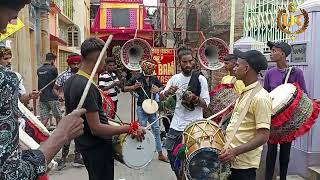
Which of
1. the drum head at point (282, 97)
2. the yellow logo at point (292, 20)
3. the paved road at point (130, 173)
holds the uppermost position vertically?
the yellow logo at point (292, 20)

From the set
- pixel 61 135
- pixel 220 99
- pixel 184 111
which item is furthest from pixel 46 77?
pixel 61 135

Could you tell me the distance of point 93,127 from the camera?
3211 millimetres

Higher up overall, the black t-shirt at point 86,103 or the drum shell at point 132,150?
the black t-shirt at point 86,103

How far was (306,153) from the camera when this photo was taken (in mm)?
5266

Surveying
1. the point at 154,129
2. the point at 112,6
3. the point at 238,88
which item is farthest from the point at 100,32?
the point at 238,88

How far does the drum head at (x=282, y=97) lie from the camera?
3809 mm

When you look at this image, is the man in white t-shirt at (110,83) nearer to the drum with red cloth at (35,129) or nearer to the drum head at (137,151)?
the drum head at (137,151)

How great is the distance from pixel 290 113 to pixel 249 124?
2.83ft

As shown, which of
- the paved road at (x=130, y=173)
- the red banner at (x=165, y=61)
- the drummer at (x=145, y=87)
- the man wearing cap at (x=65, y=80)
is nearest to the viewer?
the paved road at (x=130, y=173)

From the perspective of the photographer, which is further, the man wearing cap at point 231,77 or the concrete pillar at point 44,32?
the concrete pillar at point 44,32

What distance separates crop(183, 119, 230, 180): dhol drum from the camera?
10.3ft

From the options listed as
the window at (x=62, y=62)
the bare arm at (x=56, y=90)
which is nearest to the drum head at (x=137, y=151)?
the bare arm at (x=56, y=90)

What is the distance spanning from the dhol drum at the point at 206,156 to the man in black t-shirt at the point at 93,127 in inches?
24.3

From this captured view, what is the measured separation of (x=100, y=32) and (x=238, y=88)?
23309mm
